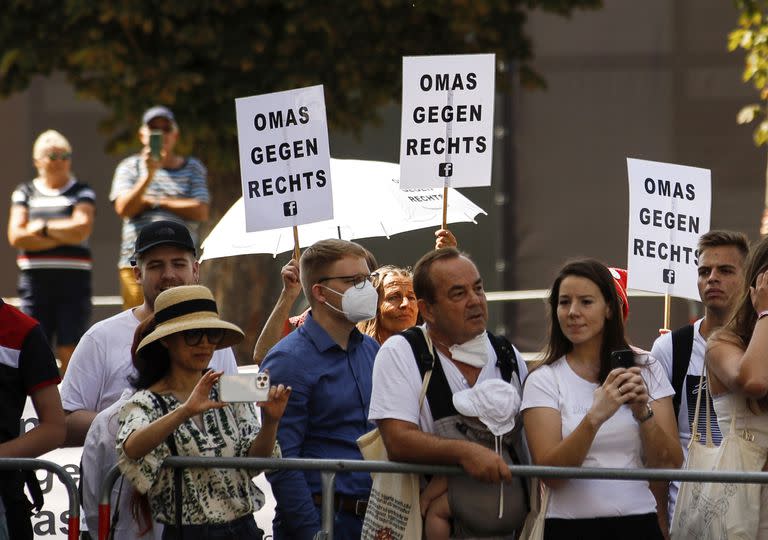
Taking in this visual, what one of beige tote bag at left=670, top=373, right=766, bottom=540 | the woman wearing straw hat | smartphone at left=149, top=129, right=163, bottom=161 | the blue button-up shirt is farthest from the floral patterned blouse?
smartphone at left=149, top=129, right=163, bottom=161

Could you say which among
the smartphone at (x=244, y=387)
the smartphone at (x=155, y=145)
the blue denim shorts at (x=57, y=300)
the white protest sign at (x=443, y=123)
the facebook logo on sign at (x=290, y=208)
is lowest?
the smartphone at (x=244, y=387)

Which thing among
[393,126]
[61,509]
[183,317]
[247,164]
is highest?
[393,126]

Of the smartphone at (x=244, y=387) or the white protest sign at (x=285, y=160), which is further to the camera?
the white protest sign at (x=285, y=160)

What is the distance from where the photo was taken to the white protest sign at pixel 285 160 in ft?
25.6

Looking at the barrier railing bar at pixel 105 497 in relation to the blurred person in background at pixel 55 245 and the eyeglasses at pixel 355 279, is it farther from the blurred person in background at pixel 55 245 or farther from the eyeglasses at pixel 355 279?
the blurred person in background at pixel 55 245

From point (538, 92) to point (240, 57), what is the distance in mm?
3468

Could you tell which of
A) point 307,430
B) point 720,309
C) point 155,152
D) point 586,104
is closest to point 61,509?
point 307,430

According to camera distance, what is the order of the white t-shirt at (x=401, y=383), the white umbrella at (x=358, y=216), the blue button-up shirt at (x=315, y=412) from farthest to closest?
the white umbrella at (x=358, y=216)
the blue button-up shirt at (x=315, y=412)
the white t-shirt at (x=401, y=383)

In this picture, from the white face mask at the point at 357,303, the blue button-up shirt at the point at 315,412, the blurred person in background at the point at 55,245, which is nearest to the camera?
the blue button-up shirt at the point at 315,412

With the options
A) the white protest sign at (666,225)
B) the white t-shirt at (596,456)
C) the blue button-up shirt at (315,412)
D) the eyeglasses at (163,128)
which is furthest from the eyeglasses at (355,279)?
the eyeglasses at (163,128)

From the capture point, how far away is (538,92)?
622 inches

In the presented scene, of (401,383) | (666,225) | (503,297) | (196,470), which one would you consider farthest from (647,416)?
(503,297)

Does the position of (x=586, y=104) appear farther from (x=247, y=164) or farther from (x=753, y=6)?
(x=247, y=164)

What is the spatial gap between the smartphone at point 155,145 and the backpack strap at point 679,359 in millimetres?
4836
